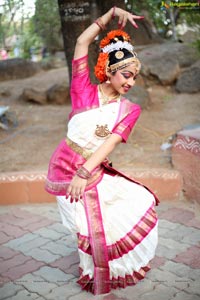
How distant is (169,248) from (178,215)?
0.78m

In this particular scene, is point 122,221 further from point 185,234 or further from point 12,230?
point 12,230

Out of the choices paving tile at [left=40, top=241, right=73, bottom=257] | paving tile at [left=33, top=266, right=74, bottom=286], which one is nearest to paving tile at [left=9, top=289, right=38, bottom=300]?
paving tile at [left=33, top=266, right=74, bottom=286]

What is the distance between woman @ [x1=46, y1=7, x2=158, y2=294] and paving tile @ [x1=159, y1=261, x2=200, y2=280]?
0.40 metres

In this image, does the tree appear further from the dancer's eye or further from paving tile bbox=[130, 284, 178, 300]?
paving tile bbox=[130, 284, 178, 300]

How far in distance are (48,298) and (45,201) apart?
2086mm

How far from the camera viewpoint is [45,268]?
3564mm

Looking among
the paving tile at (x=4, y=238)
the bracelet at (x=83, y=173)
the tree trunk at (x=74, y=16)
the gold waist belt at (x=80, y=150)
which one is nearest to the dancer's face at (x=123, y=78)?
the gold waist belt at (x=80, y=150)

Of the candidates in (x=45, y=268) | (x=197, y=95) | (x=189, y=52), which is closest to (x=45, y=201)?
(x=45, y=268)

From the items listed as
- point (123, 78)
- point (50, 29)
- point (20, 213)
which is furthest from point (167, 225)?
point (50, 29)

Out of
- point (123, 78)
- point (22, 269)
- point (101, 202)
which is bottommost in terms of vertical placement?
point (22, 269)

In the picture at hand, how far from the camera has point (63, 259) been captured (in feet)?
12.2

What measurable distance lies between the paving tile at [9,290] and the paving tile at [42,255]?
45cm

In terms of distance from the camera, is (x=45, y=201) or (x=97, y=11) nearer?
(x=45, y=201)

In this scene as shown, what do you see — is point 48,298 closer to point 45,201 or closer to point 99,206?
point 99,206
